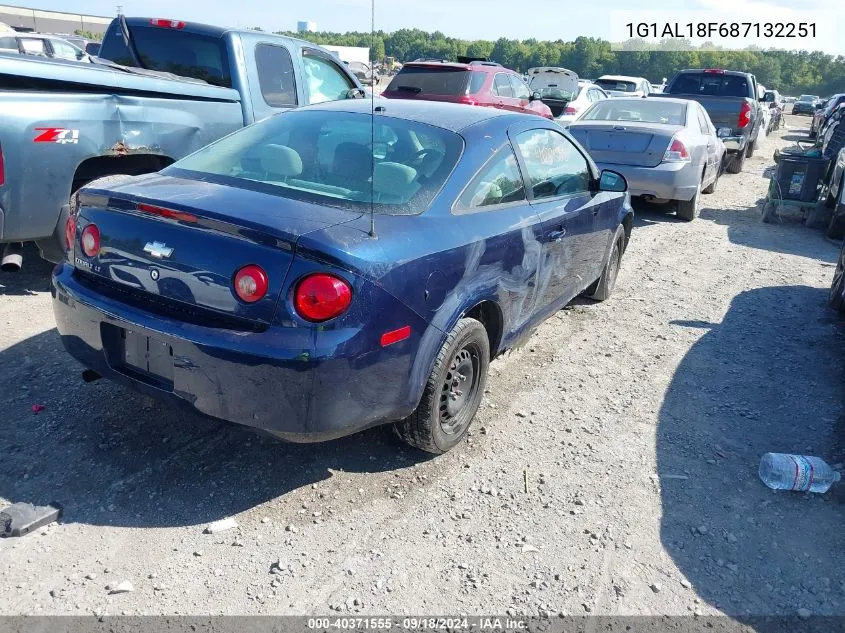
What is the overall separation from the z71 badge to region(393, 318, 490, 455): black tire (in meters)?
3.16

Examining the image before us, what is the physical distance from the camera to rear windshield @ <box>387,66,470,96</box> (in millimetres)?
11508

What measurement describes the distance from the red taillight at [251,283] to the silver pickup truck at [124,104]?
2747 millimetres

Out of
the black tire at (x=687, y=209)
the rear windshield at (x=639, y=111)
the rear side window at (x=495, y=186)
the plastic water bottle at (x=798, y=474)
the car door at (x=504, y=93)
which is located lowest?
the plastic water bottle at (x=798, y=474)

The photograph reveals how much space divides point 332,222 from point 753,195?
1122 cm

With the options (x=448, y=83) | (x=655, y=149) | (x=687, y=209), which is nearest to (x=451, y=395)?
(x=655, y=149)

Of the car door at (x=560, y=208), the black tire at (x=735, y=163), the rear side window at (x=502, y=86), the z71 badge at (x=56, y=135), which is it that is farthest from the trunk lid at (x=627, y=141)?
the z71 badge at (x=56, y=135)

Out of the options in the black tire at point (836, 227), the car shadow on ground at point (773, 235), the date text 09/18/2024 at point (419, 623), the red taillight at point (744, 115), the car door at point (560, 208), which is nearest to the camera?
the date text 09/18/2024 at point (419, 623)

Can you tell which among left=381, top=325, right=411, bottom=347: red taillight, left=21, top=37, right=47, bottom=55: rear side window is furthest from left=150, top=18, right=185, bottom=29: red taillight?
left=21, top=37, right=47, bottom=55: rear side window

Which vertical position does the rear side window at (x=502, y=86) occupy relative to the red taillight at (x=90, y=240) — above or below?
above

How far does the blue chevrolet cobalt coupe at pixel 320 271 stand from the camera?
9.03 ft

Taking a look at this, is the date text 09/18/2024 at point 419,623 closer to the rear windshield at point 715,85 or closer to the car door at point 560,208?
the car door at point 560,208

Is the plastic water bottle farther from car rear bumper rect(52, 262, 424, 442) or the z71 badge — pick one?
the z71 badge

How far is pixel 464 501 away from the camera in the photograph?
331 cm

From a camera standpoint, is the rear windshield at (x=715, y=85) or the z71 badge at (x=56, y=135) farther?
the rear windshield at (x=715, y=85)
